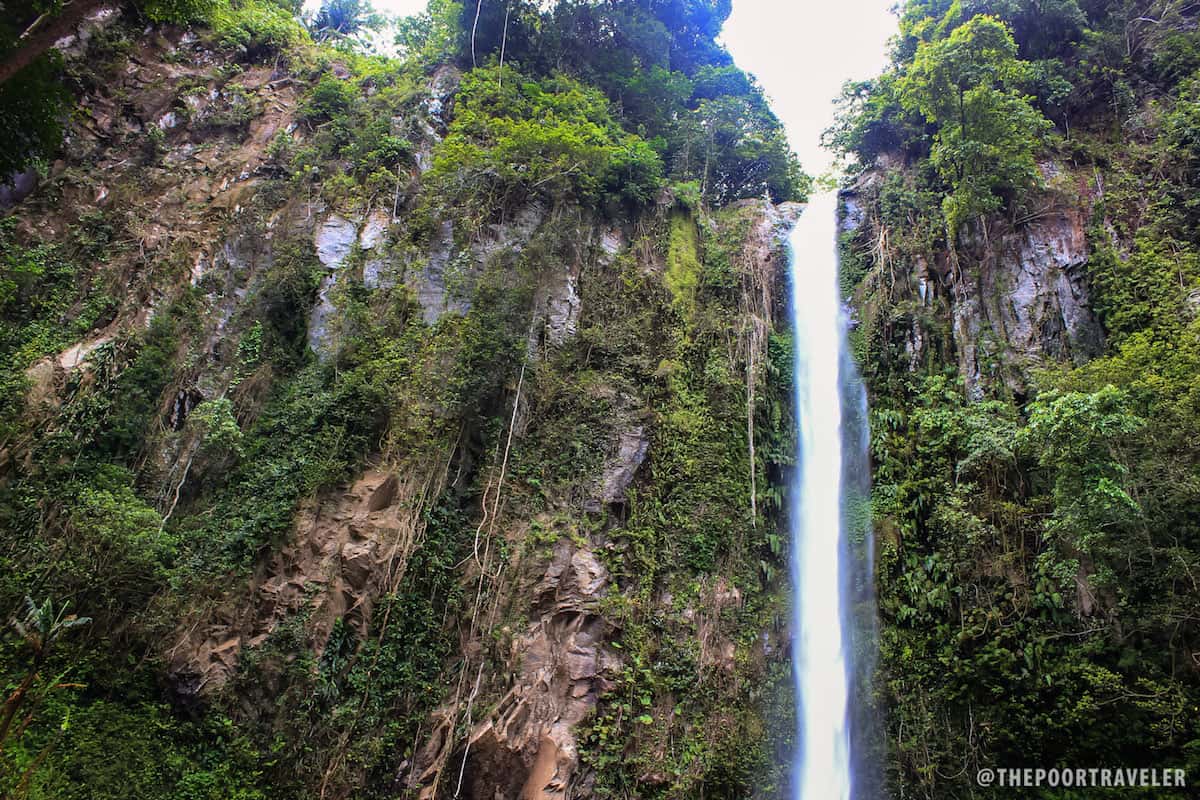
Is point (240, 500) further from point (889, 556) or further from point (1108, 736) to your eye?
point (1108, 736)

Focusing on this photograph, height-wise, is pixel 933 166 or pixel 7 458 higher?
pixel 933 166

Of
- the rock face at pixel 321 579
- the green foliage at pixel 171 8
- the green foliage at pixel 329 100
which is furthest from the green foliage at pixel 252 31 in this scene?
the rock face at pixel 321 579

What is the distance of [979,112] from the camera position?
10844 millimetres

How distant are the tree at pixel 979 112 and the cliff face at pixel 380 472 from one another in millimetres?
4025

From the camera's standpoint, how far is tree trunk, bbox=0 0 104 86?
242 inches

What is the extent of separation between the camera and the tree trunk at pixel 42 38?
20.2 ft

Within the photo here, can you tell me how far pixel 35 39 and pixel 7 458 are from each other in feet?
18.7

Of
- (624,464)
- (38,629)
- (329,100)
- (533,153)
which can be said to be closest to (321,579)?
(38,629)

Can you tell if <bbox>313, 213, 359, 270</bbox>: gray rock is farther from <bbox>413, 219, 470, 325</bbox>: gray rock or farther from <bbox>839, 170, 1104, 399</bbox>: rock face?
<bbox>839, 170, 1104, 399</bbox>: rock face

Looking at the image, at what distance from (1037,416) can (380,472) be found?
30.4 ft

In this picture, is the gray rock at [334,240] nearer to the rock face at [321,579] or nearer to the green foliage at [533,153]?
the green foliage at [533,153]

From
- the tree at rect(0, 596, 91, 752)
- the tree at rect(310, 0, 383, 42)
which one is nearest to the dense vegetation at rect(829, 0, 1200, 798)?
the tree at rect(0, 596, 91, 752)

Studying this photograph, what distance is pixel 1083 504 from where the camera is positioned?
283 inches

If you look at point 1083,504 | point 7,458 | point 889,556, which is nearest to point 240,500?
point 7,458
